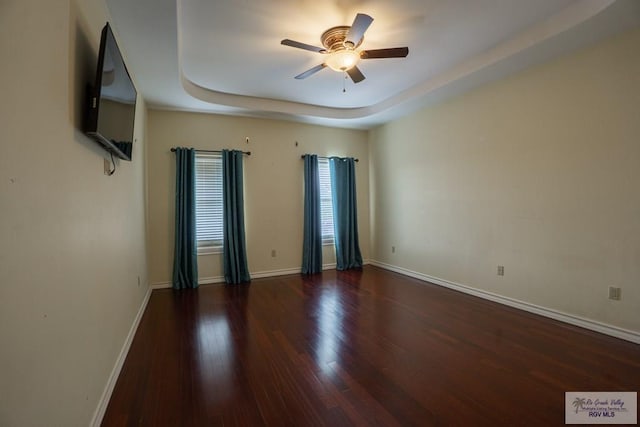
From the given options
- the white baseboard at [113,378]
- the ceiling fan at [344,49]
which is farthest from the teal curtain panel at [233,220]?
the ceiling fan at [344,49]

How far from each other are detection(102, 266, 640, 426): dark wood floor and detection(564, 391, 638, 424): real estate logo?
0.17 ft

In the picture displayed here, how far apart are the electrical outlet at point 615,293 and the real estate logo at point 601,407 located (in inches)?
44.4

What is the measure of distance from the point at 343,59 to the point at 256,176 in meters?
2.67

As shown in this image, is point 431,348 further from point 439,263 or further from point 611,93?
point 611,93

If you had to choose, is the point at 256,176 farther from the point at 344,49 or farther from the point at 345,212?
the point at 344,49

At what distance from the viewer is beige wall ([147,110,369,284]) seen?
455 centimetres

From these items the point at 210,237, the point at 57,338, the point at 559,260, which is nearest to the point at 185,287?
the point at 210,237

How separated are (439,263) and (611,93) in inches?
107

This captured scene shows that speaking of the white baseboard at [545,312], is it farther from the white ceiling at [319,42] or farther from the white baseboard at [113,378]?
the white baseboard at [113,378]

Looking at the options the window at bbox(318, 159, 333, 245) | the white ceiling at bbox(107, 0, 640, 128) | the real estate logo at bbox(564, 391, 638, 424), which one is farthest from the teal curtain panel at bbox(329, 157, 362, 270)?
the real estate logo at bbox(564, 391, 638, 424)

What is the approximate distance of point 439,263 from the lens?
458 centimetres

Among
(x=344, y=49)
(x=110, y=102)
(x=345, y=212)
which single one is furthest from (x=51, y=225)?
(x=345, y=212)

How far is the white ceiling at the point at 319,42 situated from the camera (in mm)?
2529

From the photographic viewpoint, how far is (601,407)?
6.04 ft
